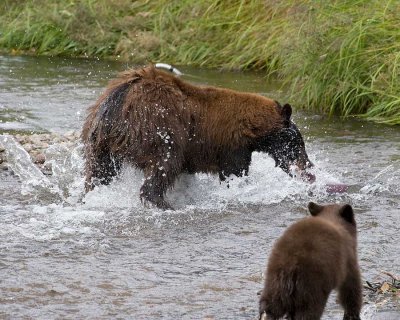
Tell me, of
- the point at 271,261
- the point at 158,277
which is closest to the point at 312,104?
the point at 158,277

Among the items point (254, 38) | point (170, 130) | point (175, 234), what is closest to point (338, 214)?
point (175, 234)

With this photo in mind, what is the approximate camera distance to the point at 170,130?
7.80m

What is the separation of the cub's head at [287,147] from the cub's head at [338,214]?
280 centimetres

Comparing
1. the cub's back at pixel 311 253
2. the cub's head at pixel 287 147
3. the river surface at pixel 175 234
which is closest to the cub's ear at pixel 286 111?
the cub's head at pixel 287 147

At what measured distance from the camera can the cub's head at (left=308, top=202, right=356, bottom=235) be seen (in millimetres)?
5402

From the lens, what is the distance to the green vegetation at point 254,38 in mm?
11805

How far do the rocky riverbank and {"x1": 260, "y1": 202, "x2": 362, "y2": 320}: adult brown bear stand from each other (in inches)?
→ 198

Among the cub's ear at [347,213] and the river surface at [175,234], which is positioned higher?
the cub's ear at [347,213]

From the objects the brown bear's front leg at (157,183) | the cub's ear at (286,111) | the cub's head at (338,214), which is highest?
the cub's ear at (286,111)

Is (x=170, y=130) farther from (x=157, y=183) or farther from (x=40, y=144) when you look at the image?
(x=40, y=144)

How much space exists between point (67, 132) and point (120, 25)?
21.1 ft

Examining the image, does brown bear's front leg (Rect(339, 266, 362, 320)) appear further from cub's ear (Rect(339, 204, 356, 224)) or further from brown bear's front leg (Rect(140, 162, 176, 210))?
brown bear's front leg (Rect(140, 162, 176, 210))

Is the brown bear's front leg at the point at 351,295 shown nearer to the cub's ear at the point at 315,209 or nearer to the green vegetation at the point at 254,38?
the cub's ear at the point at 315,209

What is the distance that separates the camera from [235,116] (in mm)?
8062
